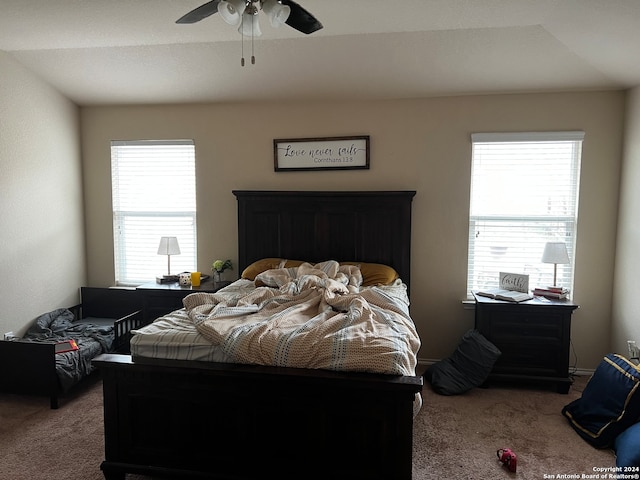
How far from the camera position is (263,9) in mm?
1961

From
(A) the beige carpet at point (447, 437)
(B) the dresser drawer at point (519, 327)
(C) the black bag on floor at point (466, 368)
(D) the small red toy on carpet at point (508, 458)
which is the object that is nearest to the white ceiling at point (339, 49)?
(B) the dresser drawer at point (519, 327)

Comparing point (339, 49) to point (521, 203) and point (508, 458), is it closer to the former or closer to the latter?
point (521, 203)

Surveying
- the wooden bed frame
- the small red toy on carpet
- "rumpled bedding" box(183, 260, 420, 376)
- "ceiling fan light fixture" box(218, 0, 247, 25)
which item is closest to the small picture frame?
"rumpled bedding" box(183, 260, 420, 376)

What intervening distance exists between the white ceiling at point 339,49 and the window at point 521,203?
1.53 ft

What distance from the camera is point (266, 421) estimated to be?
1.95m

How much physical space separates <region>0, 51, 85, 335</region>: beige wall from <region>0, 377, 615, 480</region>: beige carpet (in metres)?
0.91

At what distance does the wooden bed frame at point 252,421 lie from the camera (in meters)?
1.83

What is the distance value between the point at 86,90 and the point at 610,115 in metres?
4.54

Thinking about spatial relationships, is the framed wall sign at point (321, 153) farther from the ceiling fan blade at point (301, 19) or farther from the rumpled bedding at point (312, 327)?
the ceiling fan blade at point (301, 19)

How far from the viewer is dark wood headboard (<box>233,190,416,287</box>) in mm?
3629

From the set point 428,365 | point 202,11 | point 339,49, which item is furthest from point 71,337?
point 339,49

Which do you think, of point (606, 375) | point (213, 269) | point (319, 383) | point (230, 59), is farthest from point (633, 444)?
point (230, 59)

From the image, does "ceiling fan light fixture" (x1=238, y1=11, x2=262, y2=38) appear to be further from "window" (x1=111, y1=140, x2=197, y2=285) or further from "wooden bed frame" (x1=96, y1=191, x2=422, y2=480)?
"window" (x1=111, y1=140, x2=197, y2=285)

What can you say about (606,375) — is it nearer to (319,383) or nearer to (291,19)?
(319,383)
